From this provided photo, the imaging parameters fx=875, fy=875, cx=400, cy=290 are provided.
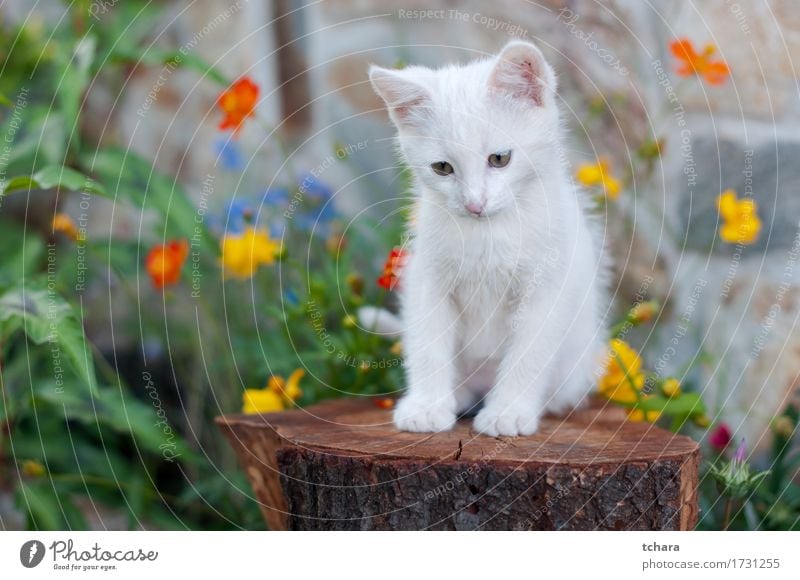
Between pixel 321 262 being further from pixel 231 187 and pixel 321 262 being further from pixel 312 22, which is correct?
pixel 312 22

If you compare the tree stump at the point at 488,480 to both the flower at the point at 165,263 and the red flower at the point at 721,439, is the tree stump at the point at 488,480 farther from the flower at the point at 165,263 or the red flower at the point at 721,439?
the flower at the point at 165,263

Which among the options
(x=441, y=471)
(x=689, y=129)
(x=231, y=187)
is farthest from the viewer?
(x=231, y=187)

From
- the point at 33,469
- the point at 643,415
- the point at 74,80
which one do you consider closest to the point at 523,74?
the point at 643,415

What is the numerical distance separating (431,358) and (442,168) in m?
0.32

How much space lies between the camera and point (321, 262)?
2166mm

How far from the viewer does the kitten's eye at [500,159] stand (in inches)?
51.5

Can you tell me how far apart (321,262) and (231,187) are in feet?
1.52

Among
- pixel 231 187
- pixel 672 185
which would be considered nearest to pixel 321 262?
pixel 231 187

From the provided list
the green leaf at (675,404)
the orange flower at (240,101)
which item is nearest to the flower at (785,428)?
the green leaf at (675,404)

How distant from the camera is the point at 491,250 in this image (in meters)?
1.40

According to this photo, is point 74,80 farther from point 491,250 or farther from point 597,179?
point 597,179

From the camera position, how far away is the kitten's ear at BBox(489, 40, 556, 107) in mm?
1253

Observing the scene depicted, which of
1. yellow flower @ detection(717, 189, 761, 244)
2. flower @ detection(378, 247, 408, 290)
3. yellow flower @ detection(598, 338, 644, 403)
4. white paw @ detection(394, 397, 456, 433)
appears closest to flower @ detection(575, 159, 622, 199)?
yellow flower @ detection(717, 189, 761, 244)

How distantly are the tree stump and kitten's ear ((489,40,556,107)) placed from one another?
54 centimetres
